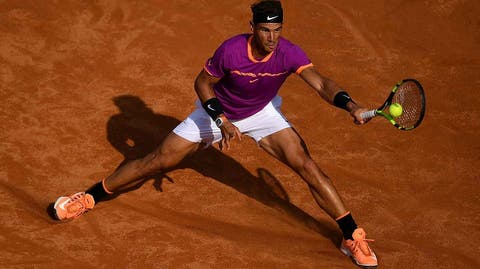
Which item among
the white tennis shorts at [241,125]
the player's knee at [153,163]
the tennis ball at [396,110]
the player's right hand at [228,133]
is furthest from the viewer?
the player's knee at [153,163]

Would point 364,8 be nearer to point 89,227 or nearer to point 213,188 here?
point 213,188

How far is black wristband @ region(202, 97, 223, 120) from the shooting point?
726cm

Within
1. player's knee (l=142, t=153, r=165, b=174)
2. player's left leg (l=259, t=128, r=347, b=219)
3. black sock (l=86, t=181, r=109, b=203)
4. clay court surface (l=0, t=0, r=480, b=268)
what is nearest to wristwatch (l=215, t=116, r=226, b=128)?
player's left leg (l=259, t=128, r=347, b=219)

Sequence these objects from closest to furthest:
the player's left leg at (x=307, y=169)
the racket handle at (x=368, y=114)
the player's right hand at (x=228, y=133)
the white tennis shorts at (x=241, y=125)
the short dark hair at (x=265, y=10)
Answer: the racket handle at (x=368, y=114), the short dark hair at (x=265, y=10), the player's right hand at (x=228, y=133), the player's left leg at (x=307, y=169), the white tennis shorts at (x=241, y=125)

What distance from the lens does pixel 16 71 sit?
10469 mm

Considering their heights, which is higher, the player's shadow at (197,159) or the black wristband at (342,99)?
the black wristband at (342,99)

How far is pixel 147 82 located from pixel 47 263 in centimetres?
381

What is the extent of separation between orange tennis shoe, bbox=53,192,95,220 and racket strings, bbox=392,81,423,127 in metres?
3.16

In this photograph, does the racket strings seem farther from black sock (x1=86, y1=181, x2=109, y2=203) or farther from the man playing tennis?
black sock (x1=86, y1=181, x2=109, y2=203)

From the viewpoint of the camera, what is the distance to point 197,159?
923cm

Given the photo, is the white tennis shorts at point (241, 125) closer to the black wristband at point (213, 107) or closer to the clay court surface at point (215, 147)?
the black wristband at point (213, 107)

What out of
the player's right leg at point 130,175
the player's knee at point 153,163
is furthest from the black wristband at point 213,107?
the player's knee at point 153,163

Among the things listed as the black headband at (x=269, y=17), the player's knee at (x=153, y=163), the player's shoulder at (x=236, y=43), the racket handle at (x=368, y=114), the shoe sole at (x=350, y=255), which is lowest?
the shoe sole at (x=350, y=255)

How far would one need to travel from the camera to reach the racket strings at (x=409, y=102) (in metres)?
6.77
